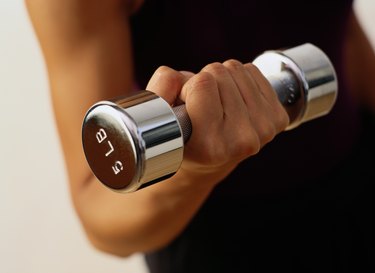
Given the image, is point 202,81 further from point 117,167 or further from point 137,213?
point 137,213

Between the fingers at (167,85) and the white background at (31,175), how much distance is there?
95cm

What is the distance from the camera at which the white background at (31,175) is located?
4.33ft

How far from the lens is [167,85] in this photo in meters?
0.41

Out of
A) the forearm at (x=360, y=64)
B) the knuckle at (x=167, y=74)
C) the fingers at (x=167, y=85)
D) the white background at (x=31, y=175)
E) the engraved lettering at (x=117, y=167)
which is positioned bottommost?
the white background at (x=31, y=175)

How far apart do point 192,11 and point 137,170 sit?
0.32 m

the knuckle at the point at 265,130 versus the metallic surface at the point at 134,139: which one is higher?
the metallic surface at the point at 134,139

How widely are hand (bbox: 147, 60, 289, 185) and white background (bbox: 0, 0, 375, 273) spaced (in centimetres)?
95

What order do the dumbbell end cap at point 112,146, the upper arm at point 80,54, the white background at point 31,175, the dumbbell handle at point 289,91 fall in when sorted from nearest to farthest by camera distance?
the dumbbell end cap at point 112,146
the dumbbell handle at point 289,91
the upper arm at point 80,54
the white background at point 31,175

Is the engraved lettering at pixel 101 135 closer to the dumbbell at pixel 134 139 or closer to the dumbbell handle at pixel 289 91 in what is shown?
the dumbbell at pixel 134 139

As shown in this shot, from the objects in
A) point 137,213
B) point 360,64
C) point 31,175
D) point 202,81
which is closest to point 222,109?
point 202,81

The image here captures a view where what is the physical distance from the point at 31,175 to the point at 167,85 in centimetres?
100

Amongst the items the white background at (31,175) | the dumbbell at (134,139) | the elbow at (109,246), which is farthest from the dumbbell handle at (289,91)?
the white background at (31,175)

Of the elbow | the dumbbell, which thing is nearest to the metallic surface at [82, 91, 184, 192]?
the dumbbell

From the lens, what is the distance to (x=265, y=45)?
0.69 m
